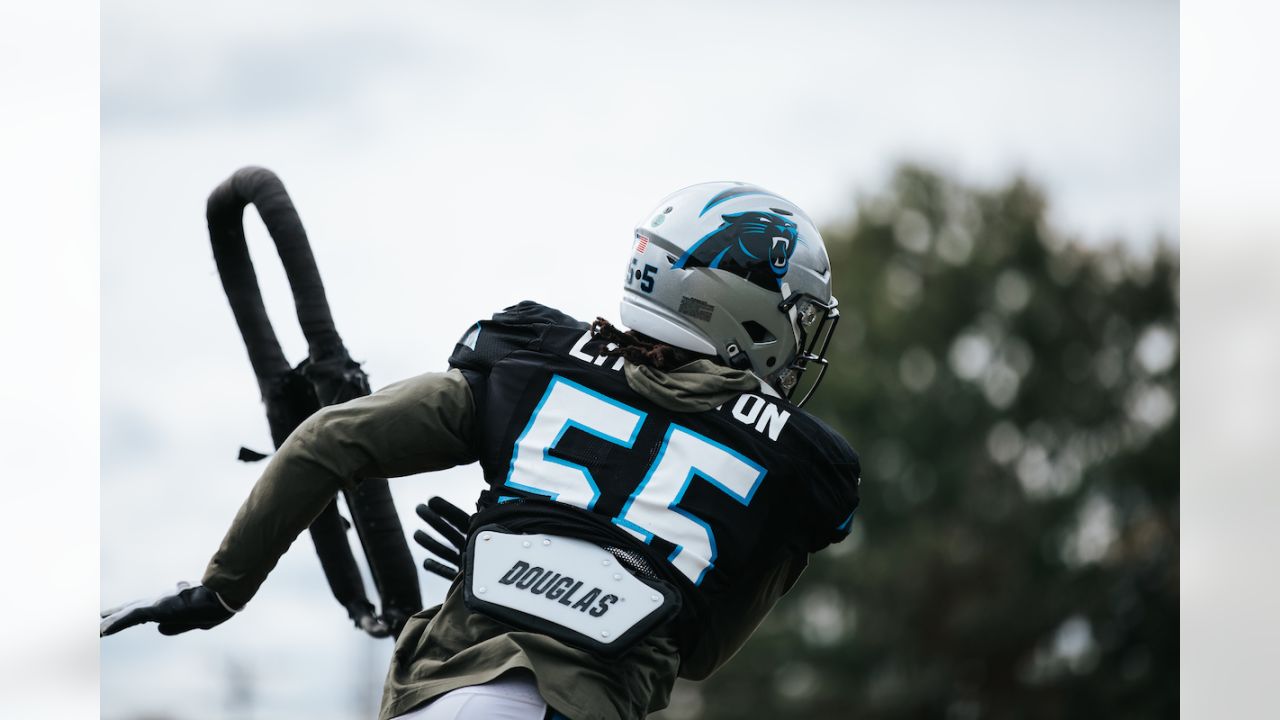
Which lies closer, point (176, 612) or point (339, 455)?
point (339, 455)

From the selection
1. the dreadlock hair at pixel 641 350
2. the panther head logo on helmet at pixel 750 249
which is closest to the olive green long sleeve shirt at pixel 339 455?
the dreadlock hair at pixel 641 350

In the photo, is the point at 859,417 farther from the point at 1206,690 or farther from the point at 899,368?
the point at 1206,690

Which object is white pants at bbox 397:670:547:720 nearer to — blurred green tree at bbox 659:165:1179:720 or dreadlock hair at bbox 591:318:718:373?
dreadlock hair at bbox 591:318:718:373

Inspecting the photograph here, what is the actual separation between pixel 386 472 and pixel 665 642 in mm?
857

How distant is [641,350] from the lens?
378cm

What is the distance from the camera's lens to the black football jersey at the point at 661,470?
3.54 metres

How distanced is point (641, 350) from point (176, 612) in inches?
56.3

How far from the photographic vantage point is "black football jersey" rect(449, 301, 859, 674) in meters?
3.54

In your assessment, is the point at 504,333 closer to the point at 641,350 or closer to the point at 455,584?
the point at 641,350

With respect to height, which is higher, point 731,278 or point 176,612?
point 731,278

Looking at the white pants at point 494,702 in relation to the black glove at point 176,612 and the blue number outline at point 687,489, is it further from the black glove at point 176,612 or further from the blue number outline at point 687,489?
the black glove at point 176,612

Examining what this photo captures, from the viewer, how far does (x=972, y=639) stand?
94.5ft

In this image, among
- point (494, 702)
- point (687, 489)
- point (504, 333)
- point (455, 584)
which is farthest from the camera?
point (504, 333)

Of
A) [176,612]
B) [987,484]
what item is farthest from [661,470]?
[987,484]
